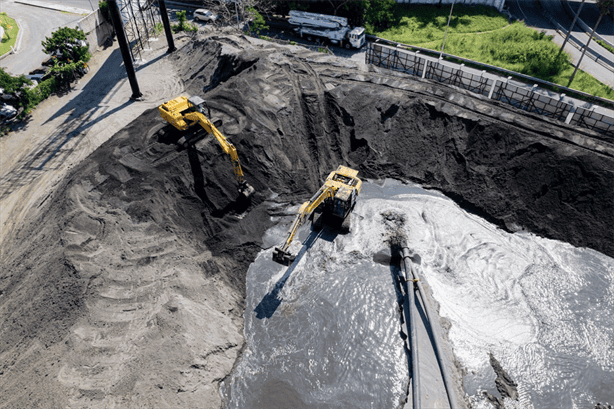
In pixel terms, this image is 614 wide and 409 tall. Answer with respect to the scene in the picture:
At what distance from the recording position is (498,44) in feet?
113

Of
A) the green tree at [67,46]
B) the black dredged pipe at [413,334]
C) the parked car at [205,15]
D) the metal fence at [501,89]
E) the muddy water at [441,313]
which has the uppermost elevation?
the green tree at [67,46]

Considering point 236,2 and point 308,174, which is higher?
point 236,2

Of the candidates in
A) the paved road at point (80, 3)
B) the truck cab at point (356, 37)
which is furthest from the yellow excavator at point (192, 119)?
the paved road at point (80, 3)

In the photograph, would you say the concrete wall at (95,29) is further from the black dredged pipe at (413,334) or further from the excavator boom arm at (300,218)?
the black dredged pipe at (413,334)

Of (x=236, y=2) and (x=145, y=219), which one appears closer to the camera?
(x=145, y=219)

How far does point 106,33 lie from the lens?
3375cm

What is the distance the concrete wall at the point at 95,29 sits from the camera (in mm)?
31625

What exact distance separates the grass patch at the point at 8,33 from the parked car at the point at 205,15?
1745 centimetres

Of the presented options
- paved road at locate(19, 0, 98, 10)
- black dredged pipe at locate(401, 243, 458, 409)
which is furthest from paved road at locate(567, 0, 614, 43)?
paved road at locate(19, 0, 98, 10)

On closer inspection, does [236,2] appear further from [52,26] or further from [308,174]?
[308,174]

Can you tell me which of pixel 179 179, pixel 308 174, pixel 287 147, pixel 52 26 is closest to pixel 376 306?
pixel 308 174

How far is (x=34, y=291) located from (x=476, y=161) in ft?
77.8

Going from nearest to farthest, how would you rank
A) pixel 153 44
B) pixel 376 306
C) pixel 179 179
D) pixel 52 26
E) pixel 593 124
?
pixel 376 306, pixel 179 179, pixel 593 124, pixel 153 44, pixel 52 26

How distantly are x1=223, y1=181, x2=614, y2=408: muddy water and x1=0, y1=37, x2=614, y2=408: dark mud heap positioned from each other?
1468mm
